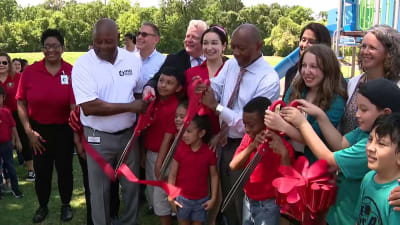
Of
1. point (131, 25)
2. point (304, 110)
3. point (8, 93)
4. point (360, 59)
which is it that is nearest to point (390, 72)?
point (360, 59)

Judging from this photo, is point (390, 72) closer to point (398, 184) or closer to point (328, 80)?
point (328, 80)

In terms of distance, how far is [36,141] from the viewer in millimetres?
4340

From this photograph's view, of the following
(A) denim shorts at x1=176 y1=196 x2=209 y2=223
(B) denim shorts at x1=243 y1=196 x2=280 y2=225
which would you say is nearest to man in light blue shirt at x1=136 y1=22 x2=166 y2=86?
(A) denim shorts at x1=176 y1=196 x2=209 y2=223

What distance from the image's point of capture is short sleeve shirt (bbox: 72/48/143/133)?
3484 mm

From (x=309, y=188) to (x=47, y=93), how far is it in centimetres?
315

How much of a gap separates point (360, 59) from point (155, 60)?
253 centimetres

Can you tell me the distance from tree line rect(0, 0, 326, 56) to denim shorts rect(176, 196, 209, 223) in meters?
35.7

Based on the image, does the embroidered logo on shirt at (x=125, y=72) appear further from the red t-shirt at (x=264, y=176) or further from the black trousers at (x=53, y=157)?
the red t-shirt at (x=264, y=176)

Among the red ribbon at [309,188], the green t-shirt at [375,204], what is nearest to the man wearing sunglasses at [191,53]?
the red ribbon at [309,188]

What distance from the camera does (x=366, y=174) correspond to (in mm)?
2176

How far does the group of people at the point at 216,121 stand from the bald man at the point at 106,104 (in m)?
0.01

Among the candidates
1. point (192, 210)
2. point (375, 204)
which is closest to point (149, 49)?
point (192, 210)

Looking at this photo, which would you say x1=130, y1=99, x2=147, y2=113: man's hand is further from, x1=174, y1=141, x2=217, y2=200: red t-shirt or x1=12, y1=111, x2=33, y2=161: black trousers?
x1=12, y1=111, x2=33, y2=161: black trousers

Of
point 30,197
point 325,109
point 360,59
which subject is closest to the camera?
point 325,109
